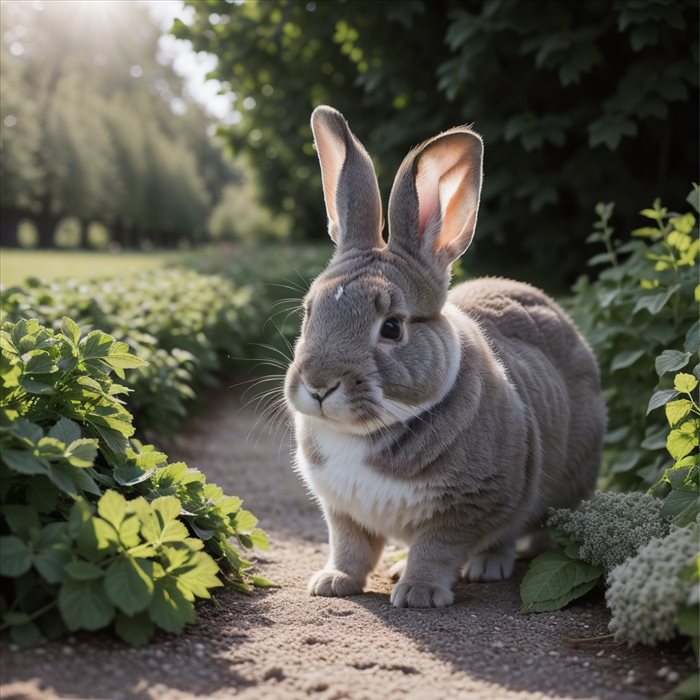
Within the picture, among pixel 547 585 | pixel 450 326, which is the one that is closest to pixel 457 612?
pixel 547 585

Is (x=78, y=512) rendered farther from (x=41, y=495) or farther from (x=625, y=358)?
(x=625, y=358)

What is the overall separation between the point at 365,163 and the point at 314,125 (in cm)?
39

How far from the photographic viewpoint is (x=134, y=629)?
2.84 m

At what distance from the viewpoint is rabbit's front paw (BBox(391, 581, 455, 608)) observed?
3.62 metres

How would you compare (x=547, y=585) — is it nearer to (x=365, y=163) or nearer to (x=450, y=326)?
(x=450, y=326)

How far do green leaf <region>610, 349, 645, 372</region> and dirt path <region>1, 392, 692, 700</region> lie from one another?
64.4 inches

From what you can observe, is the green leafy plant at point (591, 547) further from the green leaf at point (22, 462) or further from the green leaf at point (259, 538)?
the green leaf at point (22, 462)

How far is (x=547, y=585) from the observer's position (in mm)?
3719

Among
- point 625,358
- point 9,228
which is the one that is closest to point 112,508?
point 625,358

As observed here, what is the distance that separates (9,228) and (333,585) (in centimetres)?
964

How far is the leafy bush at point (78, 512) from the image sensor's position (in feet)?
8.96

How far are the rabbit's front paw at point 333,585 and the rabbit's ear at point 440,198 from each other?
1.46 m

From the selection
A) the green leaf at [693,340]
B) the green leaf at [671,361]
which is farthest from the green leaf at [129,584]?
the green leaf at [693,340]

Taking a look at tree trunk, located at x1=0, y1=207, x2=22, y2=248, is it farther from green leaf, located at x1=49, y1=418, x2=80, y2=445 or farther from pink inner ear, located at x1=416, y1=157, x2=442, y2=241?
green leaf, located at x1=49, y1=418, x2=80, y2=445
